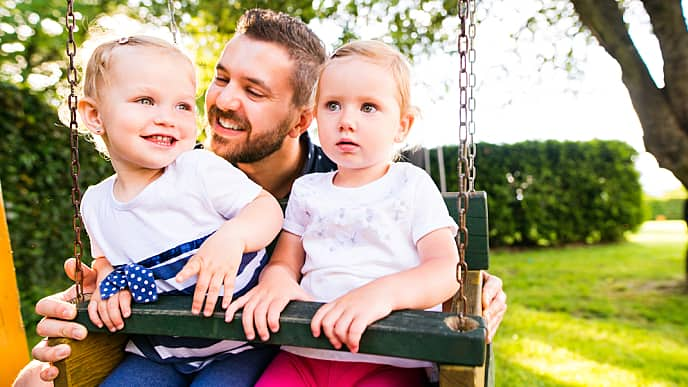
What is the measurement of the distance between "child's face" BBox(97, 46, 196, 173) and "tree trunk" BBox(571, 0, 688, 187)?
12.2 ft

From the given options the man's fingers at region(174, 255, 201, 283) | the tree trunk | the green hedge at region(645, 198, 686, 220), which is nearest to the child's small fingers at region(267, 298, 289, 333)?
the man's fingers at region(174, 255, 201, 283)

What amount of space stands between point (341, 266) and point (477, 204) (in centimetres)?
76

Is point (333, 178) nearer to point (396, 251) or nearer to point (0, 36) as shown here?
point (396, 251)

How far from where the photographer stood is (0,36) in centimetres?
480

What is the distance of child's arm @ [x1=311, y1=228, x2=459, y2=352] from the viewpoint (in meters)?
1.24

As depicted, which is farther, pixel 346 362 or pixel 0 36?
pixel 0 36

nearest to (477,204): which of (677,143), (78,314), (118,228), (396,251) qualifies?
(396,251)

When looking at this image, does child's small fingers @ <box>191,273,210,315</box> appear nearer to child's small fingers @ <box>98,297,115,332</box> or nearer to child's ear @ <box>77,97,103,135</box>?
child's small fingers @ <box>98,297,115,332</box>

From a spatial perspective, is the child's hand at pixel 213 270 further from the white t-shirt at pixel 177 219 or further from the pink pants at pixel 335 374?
the pink pants at pixel 335 374

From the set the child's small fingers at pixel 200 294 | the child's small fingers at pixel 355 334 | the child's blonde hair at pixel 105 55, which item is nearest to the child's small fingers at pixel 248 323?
the child's small fingers at pixel 200 294

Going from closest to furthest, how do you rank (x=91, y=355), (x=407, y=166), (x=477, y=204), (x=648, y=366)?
(x=91, y=355) < (x=407, y=166) < (x=477, y=204) < (x=648, y=366)

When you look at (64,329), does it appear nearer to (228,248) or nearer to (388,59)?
(228,248)

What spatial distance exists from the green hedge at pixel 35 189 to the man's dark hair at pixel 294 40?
360 cm

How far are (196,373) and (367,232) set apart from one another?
2.45 feet
